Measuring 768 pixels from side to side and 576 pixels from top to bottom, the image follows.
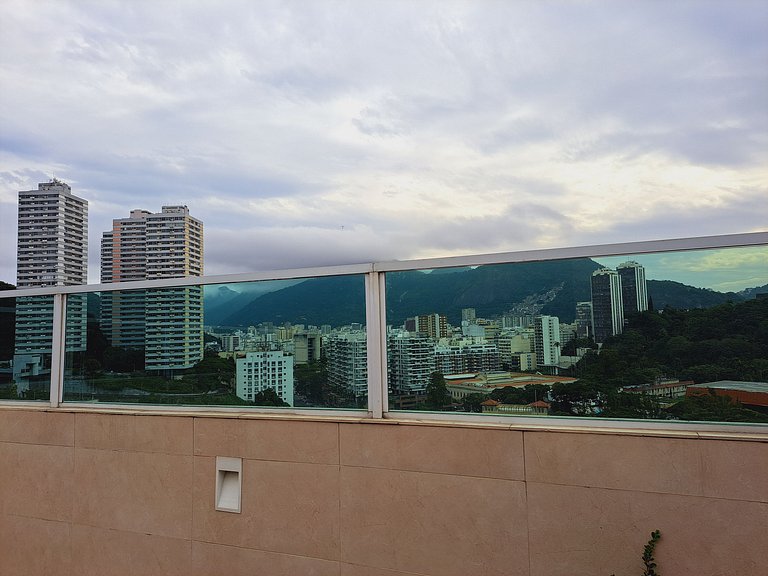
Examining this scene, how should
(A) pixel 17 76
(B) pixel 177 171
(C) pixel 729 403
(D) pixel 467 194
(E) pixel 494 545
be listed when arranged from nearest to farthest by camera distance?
(C) pixel 729 403 < (E) pixel 494 545 < (A) pixel 17 76 < (D) pixel 467 194 < (B) pixel 177 171

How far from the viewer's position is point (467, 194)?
13.0m

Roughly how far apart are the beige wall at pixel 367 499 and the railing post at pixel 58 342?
0.22m

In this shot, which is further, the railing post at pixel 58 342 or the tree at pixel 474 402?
the railing post at pixel 58 342

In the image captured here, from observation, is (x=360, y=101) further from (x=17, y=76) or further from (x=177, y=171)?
(x=177, y=171)

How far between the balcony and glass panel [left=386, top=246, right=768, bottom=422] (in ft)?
0.05

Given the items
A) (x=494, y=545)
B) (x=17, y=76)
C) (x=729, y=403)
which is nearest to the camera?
(x=729, y=403)

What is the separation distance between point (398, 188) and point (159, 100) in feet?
19.5

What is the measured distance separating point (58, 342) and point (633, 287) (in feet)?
11.3

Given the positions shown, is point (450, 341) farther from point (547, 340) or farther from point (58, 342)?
point (58, 342)

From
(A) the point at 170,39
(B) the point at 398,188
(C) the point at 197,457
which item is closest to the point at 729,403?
(C) the point at 197,457

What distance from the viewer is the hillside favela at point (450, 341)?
6.77ft

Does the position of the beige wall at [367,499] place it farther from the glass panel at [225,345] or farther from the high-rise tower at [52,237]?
the high-rise tower at [52,237]

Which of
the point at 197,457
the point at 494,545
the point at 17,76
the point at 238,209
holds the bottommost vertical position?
the point at 494,545

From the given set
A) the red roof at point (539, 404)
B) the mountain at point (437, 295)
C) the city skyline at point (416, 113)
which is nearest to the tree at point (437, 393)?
the mountain at point (437, 295)
